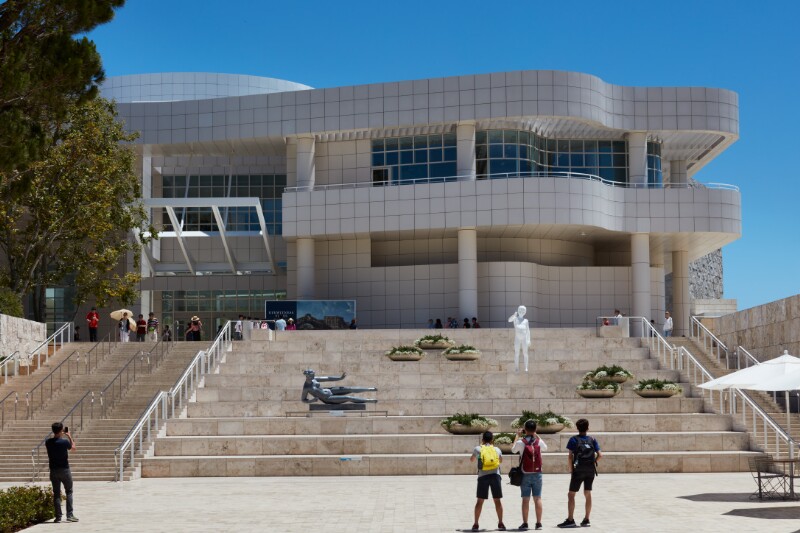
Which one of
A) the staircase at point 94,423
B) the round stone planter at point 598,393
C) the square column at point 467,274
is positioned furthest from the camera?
the square column at point 467,274

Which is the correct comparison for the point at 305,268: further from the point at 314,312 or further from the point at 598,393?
the point at 598,393

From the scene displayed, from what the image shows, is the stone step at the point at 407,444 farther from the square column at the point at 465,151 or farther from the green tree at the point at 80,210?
the square column at the point at 465,151

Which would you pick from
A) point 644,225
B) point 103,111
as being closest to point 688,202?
point 644,225

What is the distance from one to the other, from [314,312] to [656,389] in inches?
772

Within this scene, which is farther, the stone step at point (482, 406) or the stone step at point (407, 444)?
the stone step at point (482, 406)

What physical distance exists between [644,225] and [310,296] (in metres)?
15.5

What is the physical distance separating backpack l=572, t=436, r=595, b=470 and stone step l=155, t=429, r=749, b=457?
9450 millimetres

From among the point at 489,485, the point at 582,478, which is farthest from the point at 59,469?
the point at 582,478

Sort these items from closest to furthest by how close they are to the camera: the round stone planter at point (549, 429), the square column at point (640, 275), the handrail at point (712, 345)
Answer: the round stone planter at point (549, 429), the handrail at point (712, 345), the square column at point (640, 275)

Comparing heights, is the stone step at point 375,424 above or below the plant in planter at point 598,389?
below

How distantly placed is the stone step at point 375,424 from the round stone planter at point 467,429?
817 mm

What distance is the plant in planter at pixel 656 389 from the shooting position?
30141 mm

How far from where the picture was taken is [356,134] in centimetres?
5200

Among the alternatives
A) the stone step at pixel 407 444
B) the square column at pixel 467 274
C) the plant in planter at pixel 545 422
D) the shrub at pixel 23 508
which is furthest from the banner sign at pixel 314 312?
the shrub at pixel 23 508
